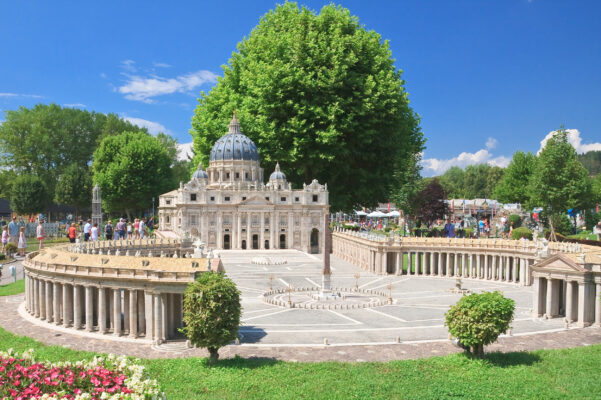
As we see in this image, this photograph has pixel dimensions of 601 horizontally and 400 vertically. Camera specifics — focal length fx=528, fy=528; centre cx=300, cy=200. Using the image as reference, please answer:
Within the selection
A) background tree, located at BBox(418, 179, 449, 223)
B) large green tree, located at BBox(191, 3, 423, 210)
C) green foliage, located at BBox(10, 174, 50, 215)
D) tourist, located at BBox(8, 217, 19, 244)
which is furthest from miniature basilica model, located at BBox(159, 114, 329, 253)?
green foliage, located at BBox(10, 174, 50, 215)

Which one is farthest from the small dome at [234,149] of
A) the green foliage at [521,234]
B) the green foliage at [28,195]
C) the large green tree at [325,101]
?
the green foliage at [28,195]

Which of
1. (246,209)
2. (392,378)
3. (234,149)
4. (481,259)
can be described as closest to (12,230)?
(246,209)

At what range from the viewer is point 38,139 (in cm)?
10706

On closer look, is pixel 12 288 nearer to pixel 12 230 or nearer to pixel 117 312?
pixel 12 230

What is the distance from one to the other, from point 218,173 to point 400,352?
5707cm

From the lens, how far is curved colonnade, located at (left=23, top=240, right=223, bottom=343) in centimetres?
2984

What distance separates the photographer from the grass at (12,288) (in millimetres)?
44344

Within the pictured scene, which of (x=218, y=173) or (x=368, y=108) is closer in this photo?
(x=368, y=108)

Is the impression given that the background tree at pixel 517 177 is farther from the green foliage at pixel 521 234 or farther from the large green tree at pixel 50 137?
the large green tree at pixel 50 137

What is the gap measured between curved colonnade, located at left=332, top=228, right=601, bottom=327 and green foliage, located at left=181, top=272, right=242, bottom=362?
2281 cm

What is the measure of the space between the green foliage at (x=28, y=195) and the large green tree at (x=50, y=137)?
9.14 m

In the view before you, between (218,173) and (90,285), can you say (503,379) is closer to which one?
(90,285)

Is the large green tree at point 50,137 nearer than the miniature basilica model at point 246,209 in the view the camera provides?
No

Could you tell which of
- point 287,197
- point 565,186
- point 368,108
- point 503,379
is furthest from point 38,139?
point 503,379
